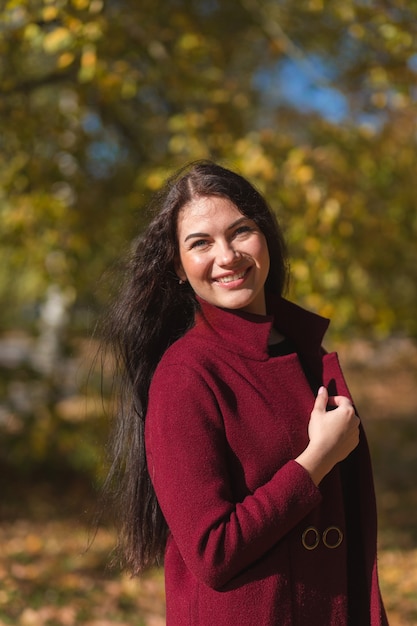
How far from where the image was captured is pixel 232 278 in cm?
162

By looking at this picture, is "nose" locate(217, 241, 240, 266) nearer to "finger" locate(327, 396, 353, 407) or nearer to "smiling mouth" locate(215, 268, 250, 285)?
"smiling mouth" locate(215, 268, 250, 285)

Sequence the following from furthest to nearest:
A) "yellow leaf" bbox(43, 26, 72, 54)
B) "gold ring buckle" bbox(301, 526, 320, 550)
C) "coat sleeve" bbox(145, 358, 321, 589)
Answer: "yellow leaf" bbox(43, 26, 72, 54) < "gold ring buckle" bbox(301, 526, 320, 550) < "coat sleeve" bbox(145, 358, 321, 589)

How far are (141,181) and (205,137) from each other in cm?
47

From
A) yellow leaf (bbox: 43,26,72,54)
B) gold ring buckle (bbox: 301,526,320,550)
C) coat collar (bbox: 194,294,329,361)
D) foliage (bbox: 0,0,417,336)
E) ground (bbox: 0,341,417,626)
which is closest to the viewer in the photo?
gold ring buckle (bbox: 301,526,320,550)

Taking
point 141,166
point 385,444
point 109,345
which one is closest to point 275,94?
point 141,166

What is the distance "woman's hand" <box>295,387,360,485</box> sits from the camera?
4.85 feet

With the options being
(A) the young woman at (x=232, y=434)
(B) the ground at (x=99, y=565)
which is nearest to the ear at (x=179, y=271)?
(A) the young woman at (x=232, y=434)

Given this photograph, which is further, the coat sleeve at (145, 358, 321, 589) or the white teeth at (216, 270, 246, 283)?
the white teeth at (216, 270, 246, 283)

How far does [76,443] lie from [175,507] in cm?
446

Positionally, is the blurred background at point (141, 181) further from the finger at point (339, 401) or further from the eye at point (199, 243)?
the finger at point (339, 401)

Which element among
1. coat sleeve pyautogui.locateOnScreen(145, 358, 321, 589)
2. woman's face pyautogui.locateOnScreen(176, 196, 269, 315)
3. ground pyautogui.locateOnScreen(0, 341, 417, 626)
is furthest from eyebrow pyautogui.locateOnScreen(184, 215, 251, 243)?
ground pyautogui.locateOnScreen(0, 341, 417, 626)

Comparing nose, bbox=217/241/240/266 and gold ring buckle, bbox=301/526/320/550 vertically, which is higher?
nose, bbox=217/241/240/266

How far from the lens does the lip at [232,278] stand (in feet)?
5.32

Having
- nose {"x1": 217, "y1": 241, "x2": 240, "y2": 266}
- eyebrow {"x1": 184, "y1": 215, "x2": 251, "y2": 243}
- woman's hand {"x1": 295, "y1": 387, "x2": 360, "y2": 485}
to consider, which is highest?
eyebrow {"x1": 184, "y1": 215, "x2": 251, "y2": 243}
